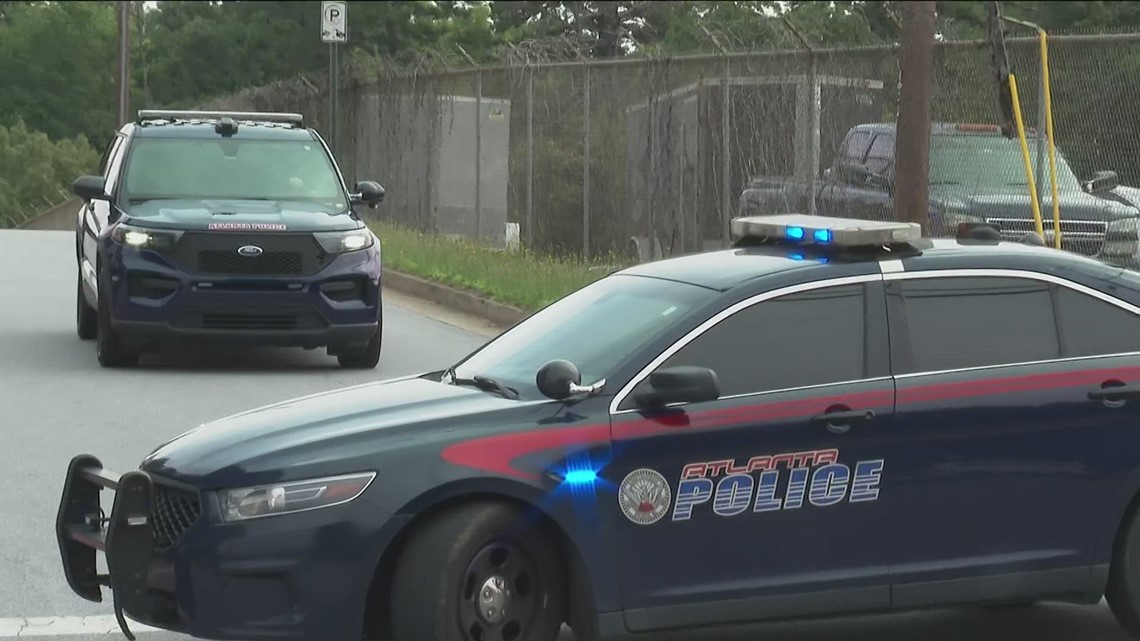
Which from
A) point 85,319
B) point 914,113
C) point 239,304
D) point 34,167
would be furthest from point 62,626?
point 34,167

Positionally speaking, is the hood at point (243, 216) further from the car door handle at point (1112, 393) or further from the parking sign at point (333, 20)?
the parking sign at point (333, 20)

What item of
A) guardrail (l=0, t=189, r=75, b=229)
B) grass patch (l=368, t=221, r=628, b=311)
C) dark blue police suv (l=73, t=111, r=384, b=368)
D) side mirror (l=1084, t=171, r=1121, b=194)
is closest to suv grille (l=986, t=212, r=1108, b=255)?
side mirror (l=1084, t=171, r=1121, b=194)

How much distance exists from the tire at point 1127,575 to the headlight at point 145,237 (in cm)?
821

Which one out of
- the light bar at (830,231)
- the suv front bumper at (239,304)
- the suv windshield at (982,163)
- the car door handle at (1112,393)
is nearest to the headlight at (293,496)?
the light bar at (830,231)

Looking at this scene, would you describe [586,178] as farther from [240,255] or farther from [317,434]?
[317,434]

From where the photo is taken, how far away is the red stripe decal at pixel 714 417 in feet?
19.0

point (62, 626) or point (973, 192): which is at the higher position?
point (973, 192)

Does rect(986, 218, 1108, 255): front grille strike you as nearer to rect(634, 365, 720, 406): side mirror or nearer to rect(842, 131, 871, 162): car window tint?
rect(842, 131, 871, 162): car window tint

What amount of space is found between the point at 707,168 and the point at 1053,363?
1393 centimetres

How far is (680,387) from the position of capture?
19.4 feet

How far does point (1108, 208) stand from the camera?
15484mm

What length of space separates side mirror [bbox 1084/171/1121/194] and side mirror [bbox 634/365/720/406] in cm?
995

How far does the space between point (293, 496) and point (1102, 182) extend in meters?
11.1

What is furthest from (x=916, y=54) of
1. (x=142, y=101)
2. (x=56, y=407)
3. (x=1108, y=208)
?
(x=142, y=101)
